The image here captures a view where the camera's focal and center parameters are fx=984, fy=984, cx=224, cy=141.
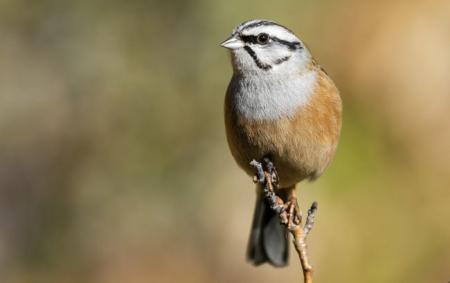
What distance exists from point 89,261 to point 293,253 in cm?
201

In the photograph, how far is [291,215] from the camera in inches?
191

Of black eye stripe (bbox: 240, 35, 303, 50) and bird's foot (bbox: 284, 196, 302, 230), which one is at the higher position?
black eye stripe (bbox: 240, 35, 303, 50)

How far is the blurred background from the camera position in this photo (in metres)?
8.25

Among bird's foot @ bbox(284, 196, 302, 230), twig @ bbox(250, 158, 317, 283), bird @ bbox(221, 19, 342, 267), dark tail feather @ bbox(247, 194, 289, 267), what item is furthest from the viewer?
dark tail feather @ bbox(247, 194, 289, 267)

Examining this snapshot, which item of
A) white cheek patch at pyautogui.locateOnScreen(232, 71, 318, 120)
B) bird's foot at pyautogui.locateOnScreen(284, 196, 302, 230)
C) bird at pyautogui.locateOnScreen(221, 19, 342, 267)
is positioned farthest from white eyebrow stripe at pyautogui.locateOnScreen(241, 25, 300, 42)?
bird's foot at pyautogui.locateOnScreen(284, 196, 302, 230)

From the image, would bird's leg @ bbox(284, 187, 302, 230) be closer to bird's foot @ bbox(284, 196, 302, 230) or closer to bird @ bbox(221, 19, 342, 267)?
bird's foot @ bbox(284, 196, 302, 230)

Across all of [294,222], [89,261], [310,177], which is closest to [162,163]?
[89,261]

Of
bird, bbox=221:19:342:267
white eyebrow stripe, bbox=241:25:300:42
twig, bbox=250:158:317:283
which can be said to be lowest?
twig, bbox=250:158:317:283

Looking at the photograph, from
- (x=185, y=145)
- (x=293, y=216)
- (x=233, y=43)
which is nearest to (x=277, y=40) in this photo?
(x=233, y=43)

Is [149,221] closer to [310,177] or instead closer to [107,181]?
[107,181]

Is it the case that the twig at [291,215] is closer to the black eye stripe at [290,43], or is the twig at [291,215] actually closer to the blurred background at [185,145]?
the black eye stripe at [290,43]

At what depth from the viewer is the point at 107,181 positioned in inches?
370

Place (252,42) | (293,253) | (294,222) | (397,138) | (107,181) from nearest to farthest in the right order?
(294,222), (252,42), (293,253), (397,138), (107,181)

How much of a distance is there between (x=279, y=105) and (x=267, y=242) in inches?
64.2
